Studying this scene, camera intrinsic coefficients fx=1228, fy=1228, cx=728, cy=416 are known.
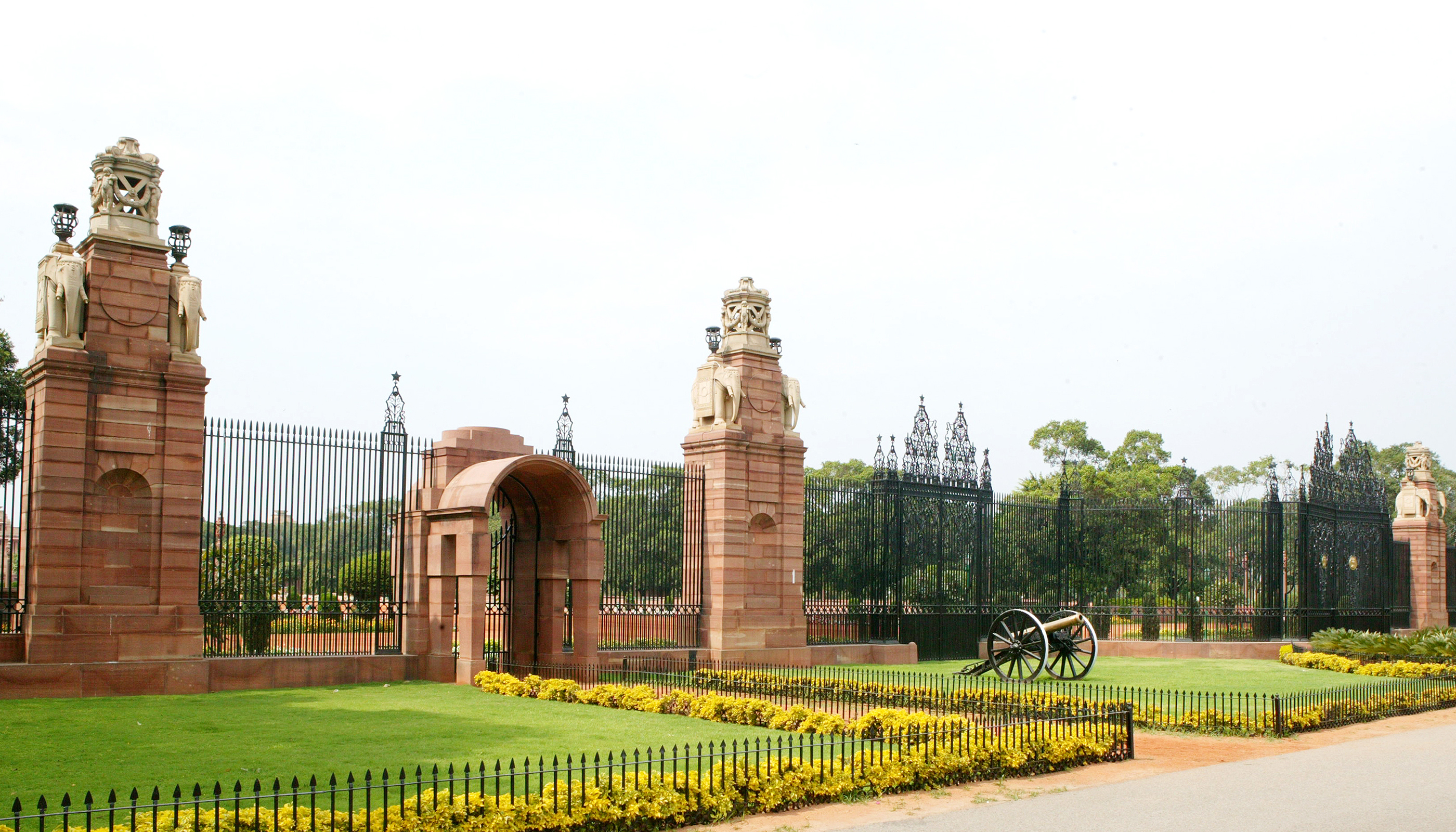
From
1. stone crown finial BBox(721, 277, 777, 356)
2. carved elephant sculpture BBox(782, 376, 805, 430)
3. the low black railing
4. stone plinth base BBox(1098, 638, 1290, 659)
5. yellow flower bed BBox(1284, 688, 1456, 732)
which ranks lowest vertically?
stone plinth base BBox(1098, 638, 1290, 659)

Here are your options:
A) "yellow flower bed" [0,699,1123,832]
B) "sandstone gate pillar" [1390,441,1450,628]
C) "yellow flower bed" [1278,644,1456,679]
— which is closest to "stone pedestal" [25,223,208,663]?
"yellow flower bed" [0,699,1123,832]

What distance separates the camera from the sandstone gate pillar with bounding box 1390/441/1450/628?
3603 cm

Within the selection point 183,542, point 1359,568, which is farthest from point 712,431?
point 1359,568

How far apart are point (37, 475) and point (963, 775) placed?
39.5 feet

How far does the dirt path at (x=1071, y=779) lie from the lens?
948 centimetres

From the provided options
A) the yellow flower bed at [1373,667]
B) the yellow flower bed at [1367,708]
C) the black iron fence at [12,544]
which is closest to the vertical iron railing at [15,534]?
the black iron fence at [12,544]

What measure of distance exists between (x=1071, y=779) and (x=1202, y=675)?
40.5ft

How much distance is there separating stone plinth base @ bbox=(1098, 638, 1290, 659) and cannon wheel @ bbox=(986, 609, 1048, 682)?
8.79m

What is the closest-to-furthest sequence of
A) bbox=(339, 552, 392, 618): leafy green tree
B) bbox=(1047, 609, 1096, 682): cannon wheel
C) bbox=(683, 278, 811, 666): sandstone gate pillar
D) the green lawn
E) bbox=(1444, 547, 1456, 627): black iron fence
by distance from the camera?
bbox=(339, 552, 392, 618): leafy green tree
bbox=(1047, 609, 1096, 682): cannon wheel
the green lawn
bbox=(683, 278, 811, 666): sandstone gate pillar
bbox=(1444, 547, 1456, 627): black iron fence

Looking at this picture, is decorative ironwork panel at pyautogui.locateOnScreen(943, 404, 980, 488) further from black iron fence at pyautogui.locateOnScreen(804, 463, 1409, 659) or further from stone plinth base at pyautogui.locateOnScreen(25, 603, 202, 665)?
stone plinth base at pyautogui.locateOnScreen(25, 603, 202, 665)

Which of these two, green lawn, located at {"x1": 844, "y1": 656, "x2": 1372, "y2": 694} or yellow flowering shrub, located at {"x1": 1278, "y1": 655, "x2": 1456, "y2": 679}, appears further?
yellow flowering shrub, located at {"x1": 1278, "y1": 655, "x2": 1456, "y2": 679}

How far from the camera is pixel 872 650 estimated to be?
24047mm

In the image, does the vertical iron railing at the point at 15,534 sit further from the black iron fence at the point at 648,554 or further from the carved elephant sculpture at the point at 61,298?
the black iron fence at the point at 648,554

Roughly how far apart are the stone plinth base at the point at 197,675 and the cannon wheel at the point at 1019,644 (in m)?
8.97
